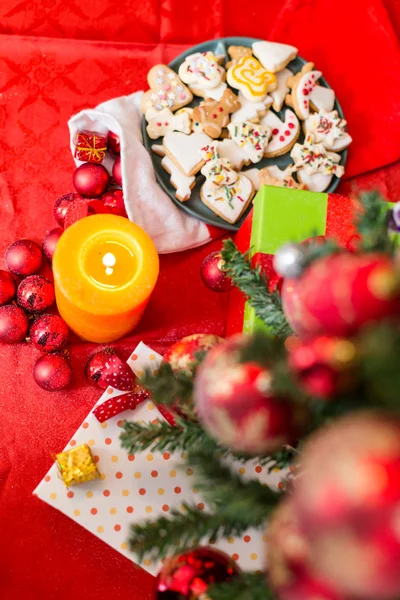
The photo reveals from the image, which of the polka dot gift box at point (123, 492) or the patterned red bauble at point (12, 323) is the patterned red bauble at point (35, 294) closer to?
the patterned red bauble at point (12, 323)

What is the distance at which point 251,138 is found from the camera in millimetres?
940

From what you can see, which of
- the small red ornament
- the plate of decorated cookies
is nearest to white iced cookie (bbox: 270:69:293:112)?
the plate of decorated cookies

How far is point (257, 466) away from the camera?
0.74 m

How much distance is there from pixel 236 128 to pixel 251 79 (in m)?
0.08

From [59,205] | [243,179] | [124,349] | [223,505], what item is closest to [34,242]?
[59,205]

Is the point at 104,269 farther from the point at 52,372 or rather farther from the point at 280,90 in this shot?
the point at 280,90

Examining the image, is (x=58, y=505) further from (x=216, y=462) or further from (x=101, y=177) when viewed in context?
(x=101, y=177)

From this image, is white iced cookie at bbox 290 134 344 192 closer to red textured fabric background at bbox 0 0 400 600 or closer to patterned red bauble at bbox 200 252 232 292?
red textured fabric background at bbox 0 0 400 600

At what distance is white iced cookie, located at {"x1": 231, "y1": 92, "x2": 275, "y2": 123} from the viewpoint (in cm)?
96

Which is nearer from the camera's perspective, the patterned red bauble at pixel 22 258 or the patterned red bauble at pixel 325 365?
the patterned red bauble at pixel 325 365

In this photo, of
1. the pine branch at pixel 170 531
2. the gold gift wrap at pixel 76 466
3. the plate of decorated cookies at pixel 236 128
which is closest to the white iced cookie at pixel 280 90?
the plate of decorated cookies at pixel 236 128

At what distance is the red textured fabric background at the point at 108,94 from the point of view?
864 mm

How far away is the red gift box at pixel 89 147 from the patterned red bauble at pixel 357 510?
71 cm

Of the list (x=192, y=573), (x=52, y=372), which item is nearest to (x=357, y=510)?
(x=192, y=573)
